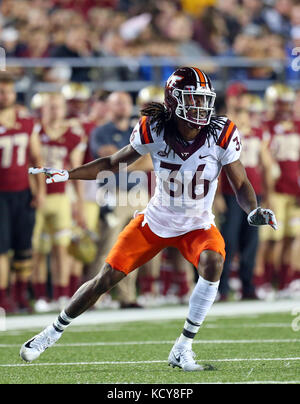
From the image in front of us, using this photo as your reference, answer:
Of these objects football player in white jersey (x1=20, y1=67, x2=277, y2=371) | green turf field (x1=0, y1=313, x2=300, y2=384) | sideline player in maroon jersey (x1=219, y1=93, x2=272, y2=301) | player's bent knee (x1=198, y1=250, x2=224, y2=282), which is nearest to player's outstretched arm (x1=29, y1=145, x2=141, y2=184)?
football player in white jersey (x1=20, y1=67, x2=277, y2=371)

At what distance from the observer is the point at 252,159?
34.9 feet

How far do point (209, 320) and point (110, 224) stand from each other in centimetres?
167

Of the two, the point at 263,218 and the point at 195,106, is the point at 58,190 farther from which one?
the point at 263,218

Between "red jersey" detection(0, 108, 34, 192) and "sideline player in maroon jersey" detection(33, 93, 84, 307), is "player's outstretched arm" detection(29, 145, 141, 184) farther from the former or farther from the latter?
"sideline player in maroon jersey" detection(33, 93, 84, 307)

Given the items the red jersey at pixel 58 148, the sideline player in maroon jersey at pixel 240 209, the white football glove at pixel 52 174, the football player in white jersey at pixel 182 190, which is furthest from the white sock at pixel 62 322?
the sideline player in maroon jersey at pixel 240 209

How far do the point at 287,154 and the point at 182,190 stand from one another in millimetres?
5349

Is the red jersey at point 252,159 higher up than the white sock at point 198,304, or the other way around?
the red jersey at point 252,159

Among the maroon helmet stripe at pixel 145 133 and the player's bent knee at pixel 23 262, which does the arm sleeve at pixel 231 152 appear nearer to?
the maroon helmet stripe at pixel 145 133

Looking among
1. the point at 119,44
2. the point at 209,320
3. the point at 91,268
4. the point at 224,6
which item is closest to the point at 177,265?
the point at 91,268

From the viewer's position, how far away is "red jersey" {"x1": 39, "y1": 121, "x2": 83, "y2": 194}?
10164 millimetres

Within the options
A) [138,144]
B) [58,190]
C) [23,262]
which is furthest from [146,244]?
[58,190]

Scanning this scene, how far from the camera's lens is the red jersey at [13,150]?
9485 millimetres

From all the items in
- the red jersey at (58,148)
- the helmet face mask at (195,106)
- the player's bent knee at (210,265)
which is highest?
the helmet face mask at (195,106)
